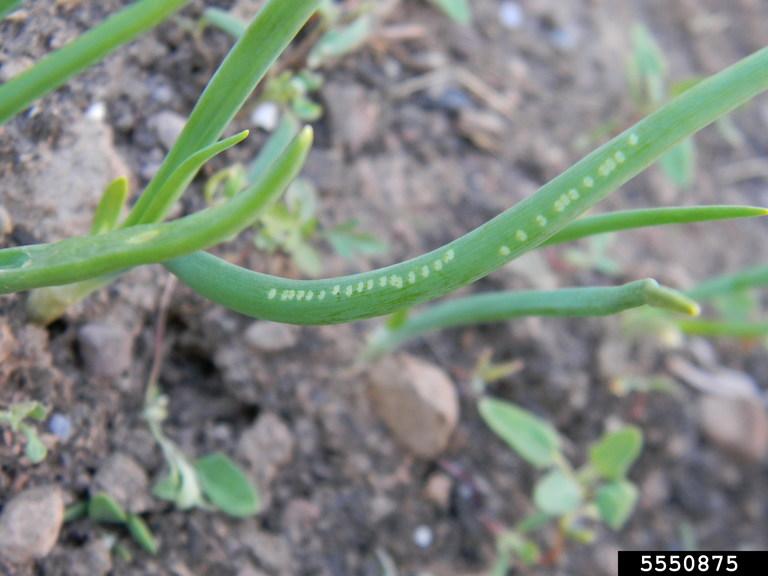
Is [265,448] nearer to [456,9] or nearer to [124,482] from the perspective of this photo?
[124,482]

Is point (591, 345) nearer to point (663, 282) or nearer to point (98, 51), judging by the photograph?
point (663, 282)

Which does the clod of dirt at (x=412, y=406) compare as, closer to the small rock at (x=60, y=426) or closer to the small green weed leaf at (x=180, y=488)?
the small green weed leaf at (x=180, y=488)

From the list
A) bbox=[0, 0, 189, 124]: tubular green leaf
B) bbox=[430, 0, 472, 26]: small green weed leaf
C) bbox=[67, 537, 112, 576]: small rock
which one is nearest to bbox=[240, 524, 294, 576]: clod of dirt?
bbox=[67, 537, 112, 576]: small rock

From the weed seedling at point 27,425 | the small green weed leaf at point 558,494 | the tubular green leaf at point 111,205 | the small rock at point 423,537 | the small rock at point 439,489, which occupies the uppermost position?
the tubular green leaf at point 111,205

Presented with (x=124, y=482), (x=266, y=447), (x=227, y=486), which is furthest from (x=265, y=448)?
(x=124, y=482)

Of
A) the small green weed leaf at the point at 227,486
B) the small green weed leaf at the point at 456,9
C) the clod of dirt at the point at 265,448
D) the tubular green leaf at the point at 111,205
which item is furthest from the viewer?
the small green weed leaf at the point at 456,9

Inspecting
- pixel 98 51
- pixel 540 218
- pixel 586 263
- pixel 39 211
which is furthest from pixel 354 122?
pixel 540 218

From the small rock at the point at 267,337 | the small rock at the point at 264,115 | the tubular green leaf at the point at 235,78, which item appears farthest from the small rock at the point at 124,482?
the small rock at the point at 264,115
